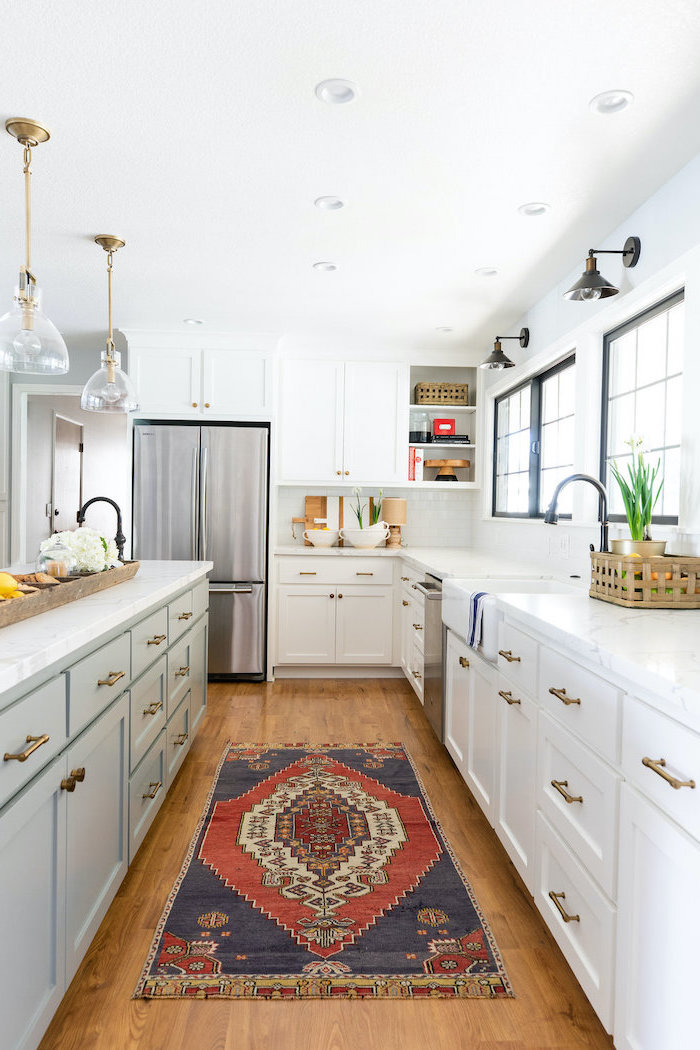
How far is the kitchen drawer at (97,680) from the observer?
1.53 meters

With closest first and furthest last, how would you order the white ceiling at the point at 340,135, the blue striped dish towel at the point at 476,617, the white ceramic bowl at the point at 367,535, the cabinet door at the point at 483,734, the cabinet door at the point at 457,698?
the white ceiling at the point at 340,135
the cabinet door at the point at 483,734
the blue striped dish towel at the point at 476,617
the cabinet door at the point at 457,698
the white ceramic bowl at the point at 367,535

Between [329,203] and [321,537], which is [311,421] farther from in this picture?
[329,203]

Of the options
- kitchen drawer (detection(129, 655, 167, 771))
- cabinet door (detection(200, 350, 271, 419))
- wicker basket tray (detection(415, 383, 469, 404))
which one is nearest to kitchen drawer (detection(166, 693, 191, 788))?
kitchen drawer (detection(129, 655, 167, 771))

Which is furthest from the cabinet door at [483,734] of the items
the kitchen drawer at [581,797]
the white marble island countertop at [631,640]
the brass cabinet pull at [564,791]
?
the brass cabinet pull at [564,791]

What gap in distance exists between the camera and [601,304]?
9.86 feet

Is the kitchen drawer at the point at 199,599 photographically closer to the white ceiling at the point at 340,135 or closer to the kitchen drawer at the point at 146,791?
the kitchen drawer at the point at 146,791

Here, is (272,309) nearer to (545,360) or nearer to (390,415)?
(390,415)

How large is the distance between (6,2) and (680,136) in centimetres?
193

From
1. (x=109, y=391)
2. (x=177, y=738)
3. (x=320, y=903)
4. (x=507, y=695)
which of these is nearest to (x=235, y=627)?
(x=177, y=738)

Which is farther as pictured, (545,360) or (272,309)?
(272,309)

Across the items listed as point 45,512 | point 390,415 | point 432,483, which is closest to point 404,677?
point 432,483

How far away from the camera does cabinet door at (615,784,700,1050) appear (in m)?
1.07

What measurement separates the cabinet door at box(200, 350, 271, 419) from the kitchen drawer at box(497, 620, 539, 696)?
2.96 m

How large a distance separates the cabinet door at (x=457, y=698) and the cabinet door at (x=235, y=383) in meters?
2.39
